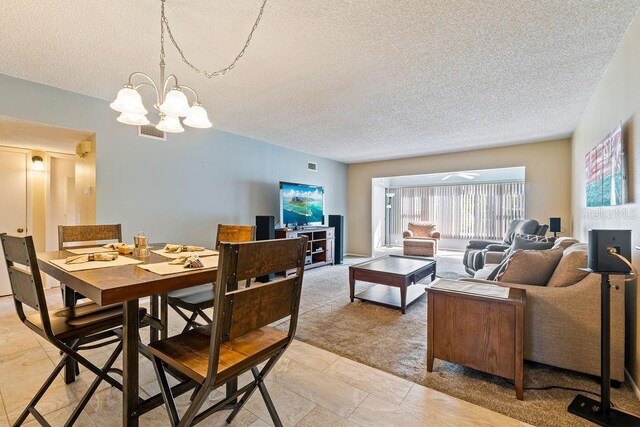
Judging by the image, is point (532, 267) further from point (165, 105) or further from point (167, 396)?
point (165, 105)

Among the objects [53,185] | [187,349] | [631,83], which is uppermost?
[631,83]

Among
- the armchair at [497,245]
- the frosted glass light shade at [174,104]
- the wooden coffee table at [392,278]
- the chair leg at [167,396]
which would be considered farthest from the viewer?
the armchair at [497,245]

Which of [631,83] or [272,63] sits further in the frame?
[272,63]

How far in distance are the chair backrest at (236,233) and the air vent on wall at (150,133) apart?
79.9 inches

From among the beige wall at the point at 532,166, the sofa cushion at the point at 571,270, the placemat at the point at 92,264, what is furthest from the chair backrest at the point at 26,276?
the beige wall at the point at 532,166

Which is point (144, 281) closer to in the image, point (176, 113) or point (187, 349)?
point (187, 349)

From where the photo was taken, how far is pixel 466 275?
16.1 ft

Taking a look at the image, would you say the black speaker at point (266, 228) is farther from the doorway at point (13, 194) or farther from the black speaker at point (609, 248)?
the black speaker at point (609, 248)

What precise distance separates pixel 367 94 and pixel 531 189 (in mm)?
3873

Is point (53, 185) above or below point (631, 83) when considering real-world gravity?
below

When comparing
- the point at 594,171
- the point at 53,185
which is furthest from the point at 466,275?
the point at 53,185

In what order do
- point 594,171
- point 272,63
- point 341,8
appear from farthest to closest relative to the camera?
1. point 594,171
2. point 272,63
3. point 341,8

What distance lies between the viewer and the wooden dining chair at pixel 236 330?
3.22 ft

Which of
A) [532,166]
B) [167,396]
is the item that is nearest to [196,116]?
[167,396]
